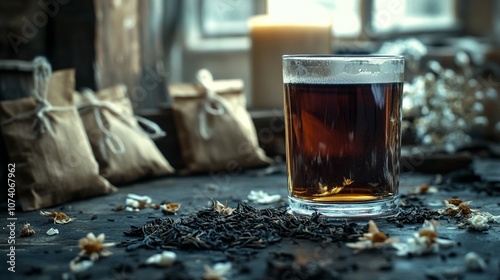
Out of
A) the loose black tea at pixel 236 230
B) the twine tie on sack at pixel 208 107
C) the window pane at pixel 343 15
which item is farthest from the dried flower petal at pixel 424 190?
the window pane at pixel 343 15

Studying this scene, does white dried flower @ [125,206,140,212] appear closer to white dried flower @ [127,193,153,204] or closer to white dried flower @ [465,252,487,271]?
white dried flower @ [127,193,153,204]

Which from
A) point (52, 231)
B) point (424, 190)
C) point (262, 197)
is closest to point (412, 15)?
point (424, 190)

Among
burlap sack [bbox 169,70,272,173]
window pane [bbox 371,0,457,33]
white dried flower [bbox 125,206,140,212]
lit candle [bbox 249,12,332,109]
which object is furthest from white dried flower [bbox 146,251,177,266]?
window pane [bbox 371,0,457,33]

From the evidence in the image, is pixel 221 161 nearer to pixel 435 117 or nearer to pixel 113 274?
pixel 435 117

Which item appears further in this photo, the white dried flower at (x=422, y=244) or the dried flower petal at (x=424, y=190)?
the dried flower petal at (x=424, y=190)

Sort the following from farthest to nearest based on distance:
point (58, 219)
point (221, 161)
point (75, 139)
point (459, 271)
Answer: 1. point (221, 161)
2. point (75, 139)
3. point (58, 219)
4. point (459, 271)

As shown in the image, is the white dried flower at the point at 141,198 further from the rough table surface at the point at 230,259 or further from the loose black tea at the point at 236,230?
the loose black tea at the point at 236,230

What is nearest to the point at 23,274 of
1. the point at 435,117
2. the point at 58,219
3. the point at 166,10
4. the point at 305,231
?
the point at 58,219
